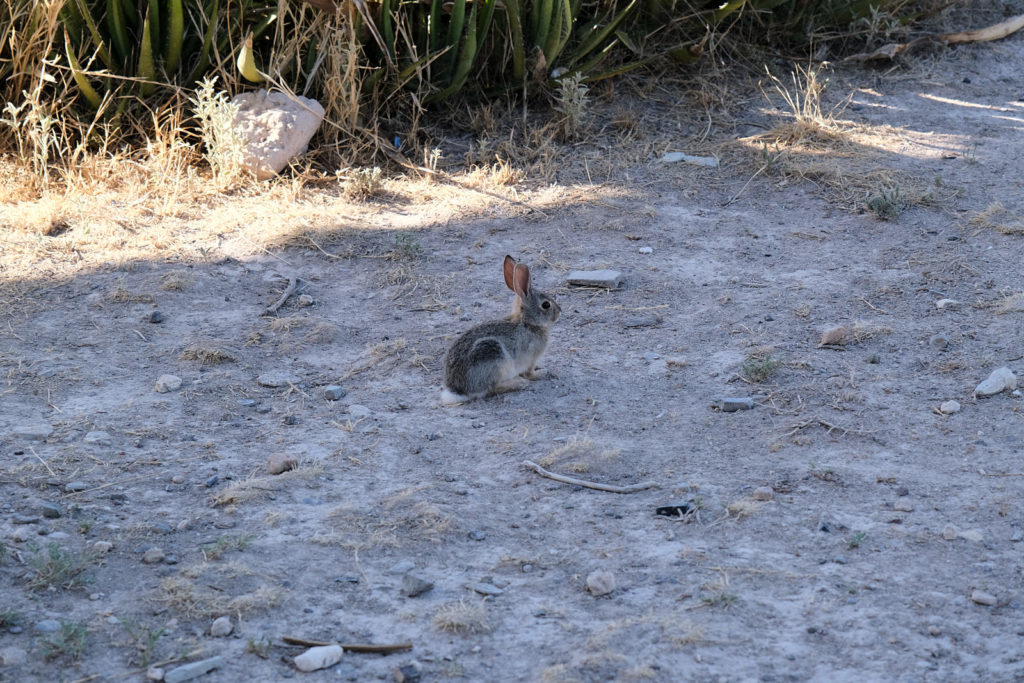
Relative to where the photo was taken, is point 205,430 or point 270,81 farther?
point 270,81

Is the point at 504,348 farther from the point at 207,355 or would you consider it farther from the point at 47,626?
the point at 47,626

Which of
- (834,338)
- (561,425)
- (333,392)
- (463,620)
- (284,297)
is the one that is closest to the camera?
(463,620)

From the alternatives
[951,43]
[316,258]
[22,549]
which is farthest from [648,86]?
[22,549]

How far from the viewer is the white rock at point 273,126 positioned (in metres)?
7.68

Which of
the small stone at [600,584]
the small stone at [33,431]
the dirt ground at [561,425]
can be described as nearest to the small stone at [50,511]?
the dirt ground at [561,425]

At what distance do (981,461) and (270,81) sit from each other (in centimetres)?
537

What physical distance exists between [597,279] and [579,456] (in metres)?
1.92

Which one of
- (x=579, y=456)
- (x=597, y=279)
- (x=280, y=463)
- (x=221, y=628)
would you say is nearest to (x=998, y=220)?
(x=597, y=279)

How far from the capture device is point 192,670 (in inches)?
124

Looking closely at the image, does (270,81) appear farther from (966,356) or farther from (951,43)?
(951,43)

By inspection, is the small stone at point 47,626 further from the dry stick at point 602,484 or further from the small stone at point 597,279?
the small stone at point 597,279

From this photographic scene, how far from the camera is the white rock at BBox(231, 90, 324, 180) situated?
25.2 ft

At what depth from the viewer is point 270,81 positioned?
7793 millimetres

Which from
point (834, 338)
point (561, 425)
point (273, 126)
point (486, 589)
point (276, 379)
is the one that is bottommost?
point (276, 379)
